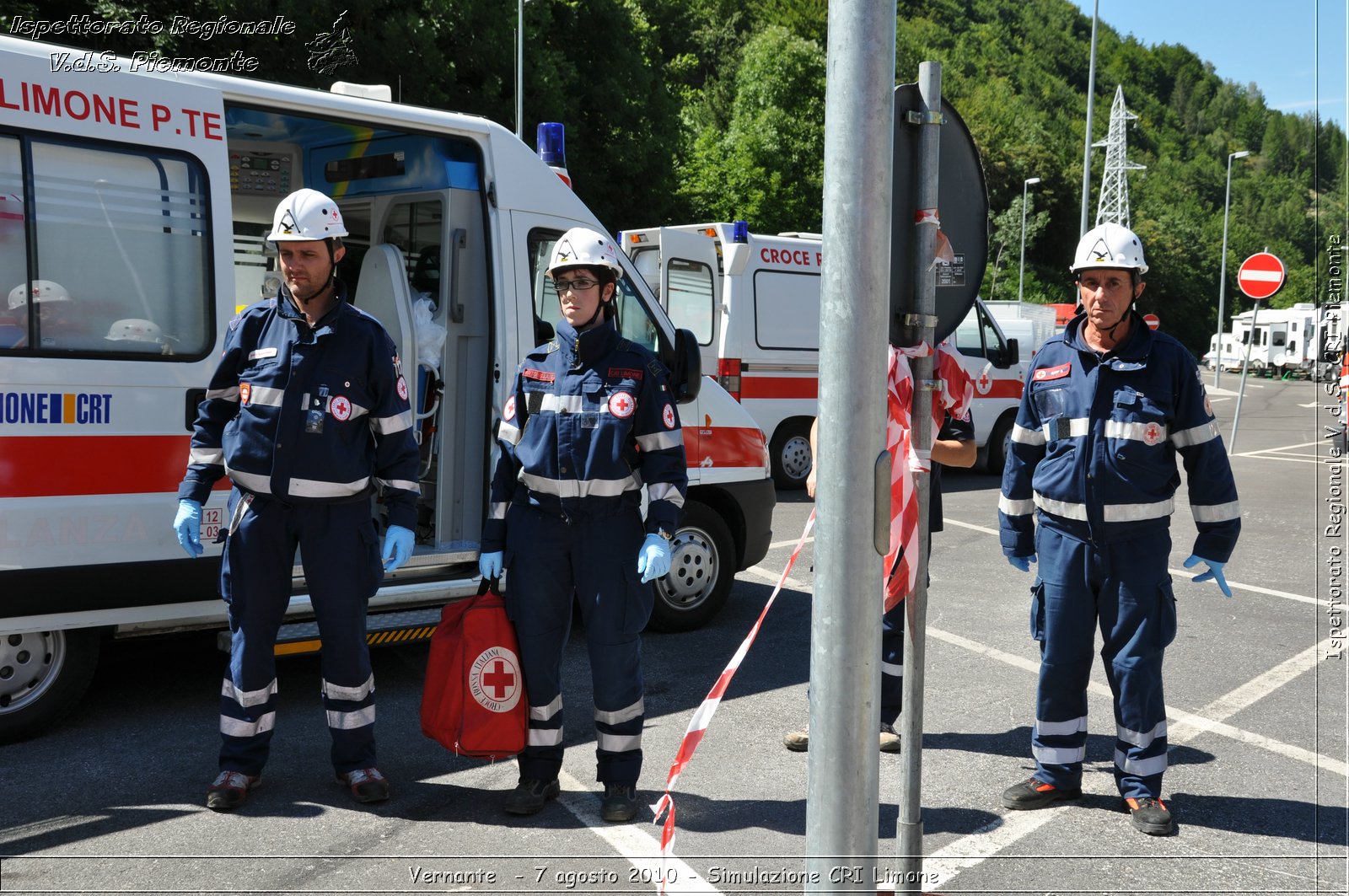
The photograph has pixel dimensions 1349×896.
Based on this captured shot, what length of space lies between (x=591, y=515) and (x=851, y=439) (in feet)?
5.23

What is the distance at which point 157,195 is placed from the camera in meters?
4.78

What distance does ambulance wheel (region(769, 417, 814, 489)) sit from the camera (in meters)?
12.8

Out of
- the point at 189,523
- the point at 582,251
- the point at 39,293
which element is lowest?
the point at 189,523

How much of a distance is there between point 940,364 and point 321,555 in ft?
7.99

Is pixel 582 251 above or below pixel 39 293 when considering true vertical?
above

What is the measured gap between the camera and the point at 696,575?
6617mm

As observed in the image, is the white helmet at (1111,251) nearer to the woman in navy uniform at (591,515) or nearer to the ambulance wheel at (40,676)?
the woman in navy uniform at (591,515)

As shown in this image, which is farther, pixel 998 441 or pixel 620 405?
pixel 998 441

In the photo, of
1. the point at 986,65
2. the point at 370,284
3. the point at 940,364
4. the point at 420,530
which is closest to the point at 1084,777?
the point at 940,364

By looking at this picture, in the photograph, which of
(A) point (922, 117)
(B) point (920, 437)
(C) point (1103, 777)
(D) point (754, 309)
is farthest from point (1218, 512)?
(D) point (754, 309)

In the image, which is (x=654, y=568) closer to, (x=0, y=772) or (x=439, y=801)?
(x=439, y=801)

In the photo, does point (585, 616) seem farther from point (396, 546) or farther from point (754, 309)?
point (754, 309)

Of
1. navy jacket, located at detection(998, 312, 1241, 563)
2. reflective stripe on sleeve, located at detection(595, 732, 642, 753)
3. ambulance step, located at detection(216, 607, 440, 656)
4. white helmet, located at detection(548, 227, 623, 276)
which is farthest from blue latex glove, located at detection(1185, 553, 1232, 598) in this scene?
ambulance step, located at detection(216, 607, 440, 656)

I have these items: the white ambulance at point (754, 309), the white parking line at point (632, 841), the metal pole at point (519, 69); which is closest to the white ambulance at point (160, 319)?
the white parking line at point (632, 841)
